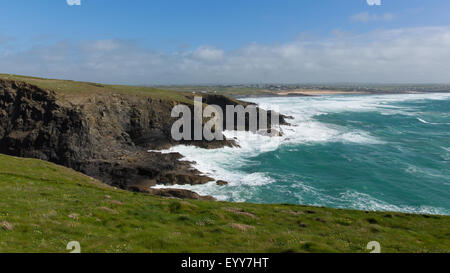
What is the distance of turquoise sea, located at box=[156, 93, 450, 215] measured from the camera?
39906 millimetres

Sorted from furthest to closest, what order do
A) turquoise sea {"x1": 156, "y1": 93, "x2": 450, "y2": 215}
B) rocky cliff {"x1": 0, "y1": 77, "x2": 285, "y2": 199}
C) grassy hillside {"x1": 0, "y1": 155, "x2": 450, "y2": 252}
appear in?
rocky cliff {"x1": 0, "y1": 77, "x2": 285, "y2": 199} < turquoise sea {"x1": 156, "y1": 93, "x2": 450, "y2": 215} < grassy hillside {"x1": 0, "y1": 155, "x2": 450, "y2": 252}

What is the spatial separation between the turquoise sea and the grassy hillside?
14438 mm

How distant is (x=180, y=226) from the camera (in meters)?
17.3

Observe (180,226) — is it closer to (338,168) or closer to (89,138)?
(338,168)

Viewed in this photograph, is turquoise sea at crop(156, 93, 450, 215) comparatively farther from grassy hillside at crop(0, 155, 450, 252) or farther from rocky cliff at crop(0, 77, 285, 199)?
grassy hillside at crop(0, 155, 450, 252)

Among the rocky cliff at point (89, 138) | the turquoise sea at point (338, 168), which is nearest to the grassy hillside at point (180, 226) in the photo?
the turquoise sea at point (338, 168)

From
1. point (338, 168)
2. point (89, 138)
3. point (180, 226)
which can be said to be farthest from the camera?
point (89, 138)

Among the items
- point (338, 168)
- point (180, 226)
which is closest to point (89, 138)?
point (180, 226)

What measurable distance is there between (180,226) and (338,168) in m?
45.6

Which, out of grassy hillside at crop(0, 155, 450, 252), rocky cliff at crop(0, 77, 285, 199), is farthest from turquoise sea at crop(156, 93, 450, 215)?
grassy hillside at crop(0, 155, 450, 252)

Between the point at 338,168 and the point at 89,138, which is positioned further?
the point at 89,138

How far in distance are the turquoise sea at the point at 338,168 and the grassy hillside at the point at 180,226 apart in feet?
47.4

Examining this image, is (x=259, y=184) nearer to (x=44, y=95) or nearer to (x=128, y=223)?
(x=128, y=223)

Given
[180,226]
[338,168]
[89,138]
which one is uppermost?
[89,138]
